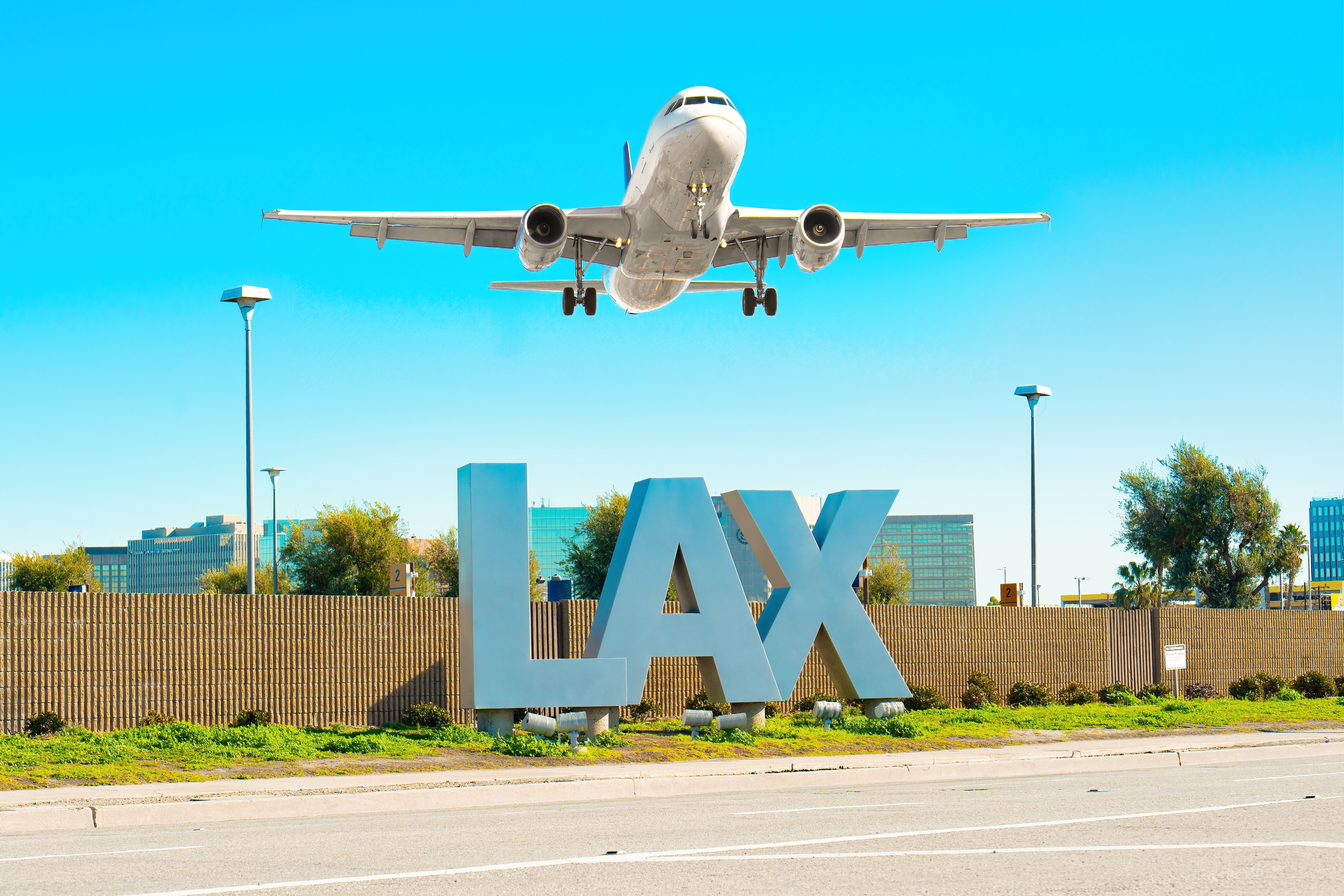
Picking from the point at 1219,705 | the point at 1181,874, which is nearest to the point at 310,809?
the point at 1181,874

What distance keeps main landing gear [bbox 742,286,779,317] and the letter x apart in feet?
27.4

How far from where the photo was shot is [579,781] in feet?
55.4

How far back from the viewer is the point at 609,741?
21.4m

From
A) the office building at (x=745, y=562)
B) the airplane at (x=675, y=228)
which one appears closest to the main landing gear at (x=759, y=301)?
the airplane at (x=675, y=228)

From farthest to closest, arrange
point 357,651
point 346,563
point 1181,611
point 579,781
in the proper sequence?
point 346,563 → point 1181,611 → point 357,651 → point 579,781

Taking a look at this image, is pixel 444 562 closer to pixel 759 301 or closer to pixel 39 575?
pixel 39 575

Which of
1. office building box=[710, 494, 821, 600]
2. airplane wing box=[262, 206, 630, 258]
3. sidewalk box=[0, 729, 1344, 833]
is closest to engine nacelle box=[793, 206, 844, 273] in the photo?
airplane wing box=[262, 206, 630, 258]

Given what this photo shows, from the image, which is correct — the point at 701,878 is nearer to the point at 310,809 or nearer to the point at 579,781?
the point at 310,809

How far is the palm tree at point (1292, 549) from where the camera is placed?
2404 inches

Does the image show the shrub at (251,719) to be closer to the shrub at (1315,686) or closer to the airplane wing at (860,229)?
the airplane wing at (860,229)

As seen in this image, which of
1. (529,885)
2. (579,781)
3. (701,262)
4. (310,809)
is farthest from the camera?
(701,262)

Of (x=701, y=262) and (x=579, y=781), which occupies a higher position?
(x=701, y=262)

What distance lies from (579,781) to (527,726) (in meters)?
4.79

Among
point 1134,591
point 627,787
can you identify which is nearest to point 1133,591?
point 1134,591
